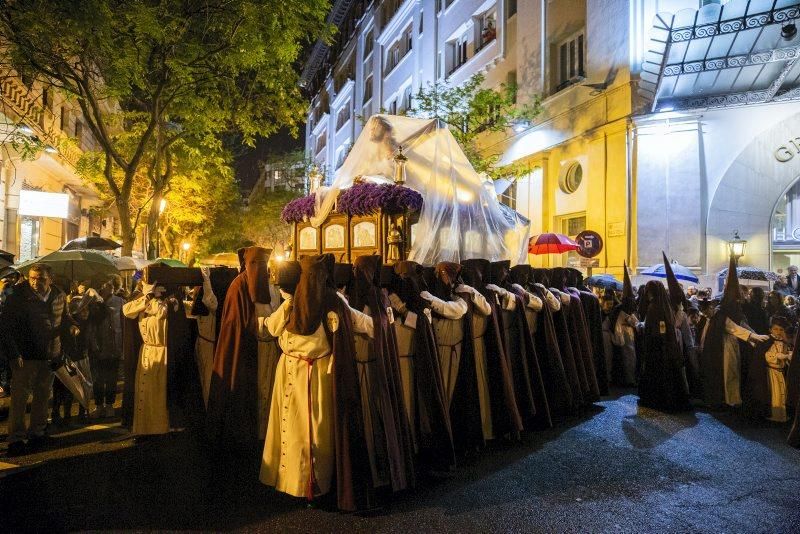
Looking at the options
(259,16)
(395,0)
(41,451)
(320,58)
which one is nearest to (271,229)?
(395,0)

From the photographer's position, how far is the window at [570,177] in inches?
695

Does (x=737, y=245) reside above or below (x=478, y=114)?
below

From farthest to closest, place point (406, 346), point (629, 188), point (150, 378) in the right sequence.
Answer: point (629, 188), point (150, 378), point (406, 346)

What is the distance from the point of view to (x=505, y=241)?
35.6 ft

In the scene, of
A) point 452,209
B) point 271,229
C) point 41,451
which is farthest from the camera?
point 271,229

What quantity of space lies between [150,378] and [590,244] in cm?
1241

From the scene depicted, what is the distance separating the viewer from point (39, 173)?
1750cm

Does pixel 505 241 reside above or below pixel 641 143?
below

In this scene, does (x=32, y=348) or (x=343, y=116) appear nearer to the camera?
(x=32, y=348)

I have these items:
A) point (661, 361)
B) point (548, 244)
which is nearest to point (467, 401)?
point (661, 361)

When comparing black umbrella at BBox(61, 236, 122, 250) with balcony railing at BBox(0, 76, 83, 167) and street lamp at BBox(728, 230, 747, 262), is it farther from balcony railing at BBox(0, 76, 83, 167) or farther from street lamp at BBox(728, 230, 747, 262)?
street lamp at BBox(728, 230, 747, 262)

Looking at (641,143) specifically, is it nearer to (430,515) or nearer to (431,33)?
(430,515)

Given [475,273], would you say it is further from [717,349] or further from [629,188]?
[629,188]

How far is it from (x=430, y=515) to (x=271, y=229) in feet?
120
